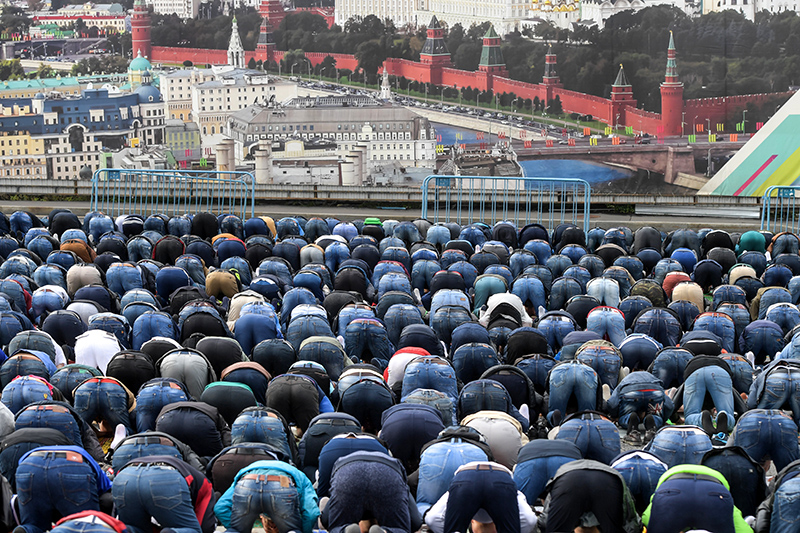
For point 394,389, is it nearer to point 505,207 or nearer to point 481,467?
point 481,467

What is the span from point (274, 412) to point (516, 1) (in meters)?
49.1

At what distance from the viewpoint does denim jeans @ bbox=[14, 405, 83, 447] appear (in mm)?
12016

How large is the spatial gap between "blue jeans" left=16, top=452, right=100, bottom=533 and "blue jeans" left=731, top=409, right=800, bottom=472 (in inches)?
267

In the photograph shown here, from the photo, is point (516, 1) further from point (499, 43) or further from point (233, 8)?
point (233, 8)

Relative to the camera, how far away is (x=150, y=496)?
1038 cm

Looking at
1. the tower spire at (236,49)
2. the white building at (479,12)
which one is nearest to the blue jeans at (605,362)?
the white building at (479,12)

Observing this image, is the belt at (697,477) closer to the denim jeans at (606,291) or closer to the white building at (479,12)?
the denim jeans at (606,291)

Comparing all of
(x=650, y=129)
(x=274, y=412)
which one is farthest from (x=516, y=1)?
(x=274, y=412)

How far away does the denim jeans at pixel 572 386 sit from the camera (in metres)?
14.3

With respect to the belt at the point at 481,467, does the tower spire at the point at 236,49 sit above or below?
above

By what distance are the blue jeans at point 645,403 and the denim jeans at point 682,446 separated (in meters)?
1.91

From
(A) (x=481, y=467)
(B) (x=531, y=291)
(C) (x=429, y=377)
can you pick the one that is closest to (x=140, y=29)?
(B) (x=531, y=291)

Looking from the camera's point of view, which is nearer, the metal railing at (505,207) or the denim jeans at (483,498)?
the denim jeans at (483,498)

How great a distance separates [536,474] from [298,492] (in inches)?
100
